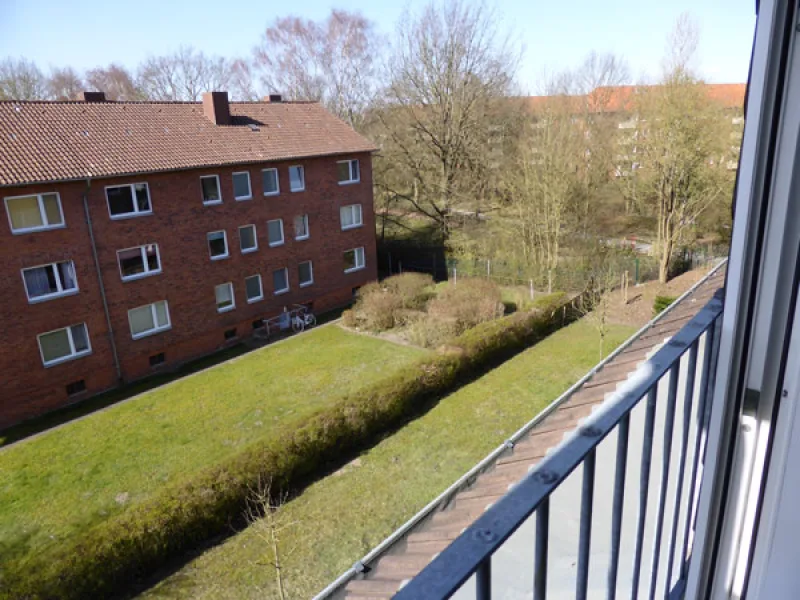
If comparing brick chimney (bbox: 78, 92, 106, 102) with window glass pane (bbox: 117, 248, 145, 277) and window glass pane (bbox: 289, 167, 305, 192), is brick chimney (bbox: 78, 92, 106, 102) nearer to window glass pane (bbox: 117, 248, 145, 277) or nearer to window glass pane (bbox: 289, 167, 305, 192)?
window glass pane (bbox: 117, 248, 145, 277)

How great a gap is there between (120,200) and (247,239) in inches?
161

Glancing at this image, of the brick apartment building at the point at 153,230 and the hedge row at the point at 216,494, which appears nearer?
the hedge row at the point at 216,494

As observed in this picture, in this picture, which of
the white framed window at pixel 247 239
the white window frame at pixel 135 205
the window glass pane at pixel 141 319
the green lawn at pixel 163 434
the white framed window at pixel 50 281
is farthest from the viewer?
the white framed window at pixel 247 239

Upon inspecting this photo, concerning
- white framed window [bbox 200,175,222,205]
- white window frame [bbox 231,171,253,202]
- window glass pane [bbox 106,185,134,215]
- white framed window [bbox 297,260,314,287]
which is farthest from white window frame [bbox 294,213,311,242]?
window glass pane [bbox 106,185,134,215]

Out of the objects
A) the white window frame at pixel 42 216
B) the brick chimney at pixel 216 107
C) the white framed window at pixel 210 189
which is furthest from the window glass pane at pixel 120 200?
the brick chimney at pixel 216 107

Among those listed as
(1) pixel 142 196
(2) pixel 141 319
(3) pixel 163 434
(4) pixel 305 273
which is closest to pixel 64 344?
(2) pixel 141 319

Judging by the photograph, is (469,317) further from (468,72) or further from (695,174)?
(468,72)

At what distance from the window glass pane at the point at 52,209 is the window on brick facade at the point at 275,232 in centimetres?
623

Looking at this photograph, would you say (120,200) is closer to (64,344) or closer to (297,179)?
(64,344)

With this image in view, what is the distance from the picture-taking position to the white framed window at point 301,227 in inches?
745

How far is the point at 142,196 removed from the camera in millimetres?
14703

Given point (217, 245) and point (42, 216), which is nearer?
point (42, 216)

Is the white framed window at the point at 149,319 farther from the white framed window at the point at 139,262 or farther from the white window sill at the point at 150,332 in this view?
the white framed window at the point at 139,262

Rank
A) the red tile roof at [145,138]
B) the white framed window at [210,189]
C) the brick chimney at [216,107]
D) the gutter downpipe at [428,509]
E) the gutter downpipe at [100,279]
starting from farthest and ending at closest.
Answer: the brick chimney at [216,107], the white framed window at [210,189], the gutter downpipe at [100,279], the red tile roof at [145,138], the gutter downpipe at [428,509]
